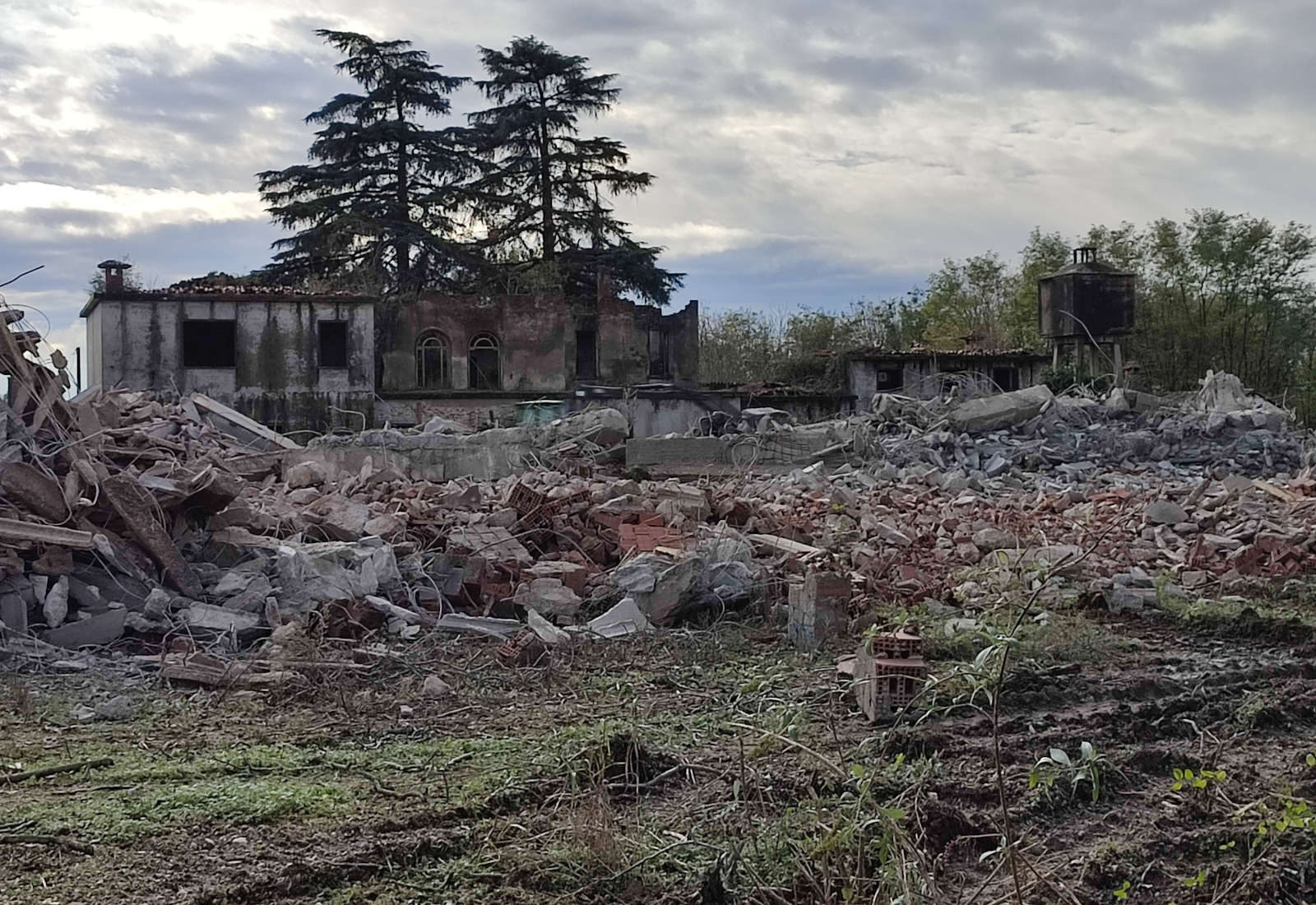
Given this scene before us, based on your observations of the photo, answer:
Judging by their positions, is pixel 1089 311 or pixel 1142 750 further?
pixel 1089 311

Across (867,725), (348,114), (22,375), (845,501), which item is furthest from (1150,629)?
(348,114)

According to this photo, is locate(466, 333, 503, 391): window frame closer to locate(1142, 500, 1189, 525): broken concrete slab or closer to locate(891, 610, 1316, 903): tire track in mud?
locate(1142, 500, 1189, 525): broken concrete slab

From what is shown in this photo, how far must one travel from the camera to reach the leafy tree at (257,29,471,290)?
1563 inches

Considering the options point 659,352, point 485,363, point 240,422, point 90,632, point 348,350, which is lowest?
point 90,632

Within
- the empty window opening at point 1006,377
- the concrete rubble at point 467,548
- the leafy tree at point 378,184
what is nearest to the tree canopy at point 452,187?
the leafy tree at point 378,184

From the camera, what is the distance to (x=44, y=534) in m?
7.93

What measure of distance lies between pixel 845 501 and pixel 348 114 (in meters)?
32.6

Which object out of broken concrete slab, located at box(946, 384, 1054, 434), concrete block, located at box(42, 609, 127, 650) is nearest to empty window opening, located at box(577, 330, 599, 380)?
broken concrete slab, located at box(946, 384, 1054, 434)

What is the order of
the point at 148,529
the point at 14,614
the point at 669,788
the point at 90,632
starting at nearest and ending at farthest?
the point at 669,788
the point at 14,614
the point at 90,632
the point at 148,529

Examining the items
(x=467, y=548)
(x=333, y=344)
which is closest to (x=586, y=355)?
(x=333, y=344)

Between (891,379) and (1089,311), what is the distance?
17.4 ft

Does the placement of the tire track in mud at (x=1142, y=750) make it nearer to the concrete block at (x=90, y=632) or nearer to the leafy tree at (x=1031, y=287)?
the concrete block at (x=90, y=632)

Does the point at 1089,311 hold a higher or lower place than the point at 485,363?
higher

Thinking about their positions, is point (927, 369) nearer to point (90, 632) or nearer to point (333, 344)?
point (333, 344)
